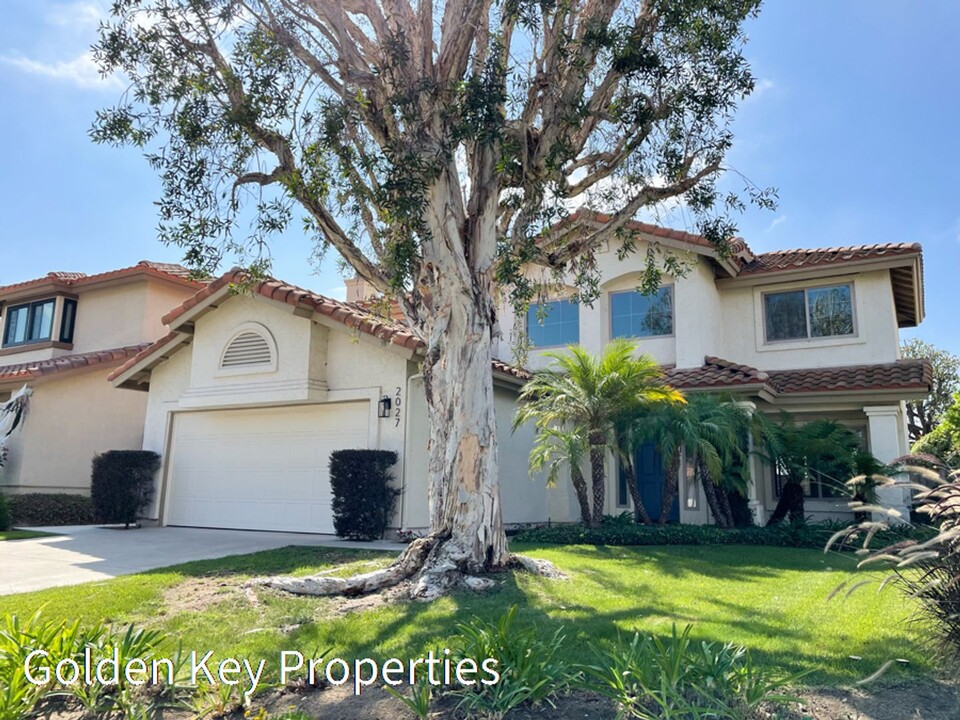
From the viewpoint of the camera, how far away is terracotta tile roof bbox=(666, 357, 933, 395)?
48.2 feet

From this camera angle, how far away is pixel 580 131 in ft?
32.6

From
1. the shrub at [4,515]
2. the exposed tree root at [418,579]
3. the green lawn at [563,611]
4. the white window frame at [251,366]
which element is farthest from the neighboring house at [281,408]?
the exposed tree root at [418,579]

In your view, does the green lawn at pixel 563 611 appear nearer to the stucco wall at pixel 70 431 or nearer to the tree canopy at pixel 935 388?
the stucco wall at pixel 70 431

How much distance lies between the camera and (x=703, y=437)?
13.2 metres

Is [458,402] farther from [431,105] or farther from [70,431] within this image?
[70,431]

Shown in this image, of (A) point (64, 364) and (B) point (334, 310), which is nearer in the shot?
(B) point (334, 310)

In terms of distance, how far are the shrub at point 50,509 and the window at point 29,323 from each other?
6.86 metres

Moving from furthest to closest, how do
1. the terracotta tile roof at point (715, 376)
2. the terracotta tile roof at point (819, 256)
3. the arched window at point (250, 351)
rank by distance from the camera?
the terracotta tile roof at point (819, 256)
the terracotta tile roof at point (715, 376)
the arched window at point (250, 351)

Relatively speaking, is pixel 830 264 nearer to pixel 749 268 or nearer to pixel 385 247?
pixel 749 268

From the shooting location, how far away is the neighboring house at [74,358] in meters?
17.8

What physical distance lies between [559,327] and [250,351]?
7.99 m

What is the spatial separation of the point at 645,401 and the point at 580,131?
563 centimetres

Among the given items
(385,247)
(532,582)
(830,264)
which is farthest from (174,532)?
(830,264)

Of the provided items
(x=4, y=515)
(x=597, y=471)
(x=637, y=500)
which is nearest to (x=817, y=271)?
(x=637, y=500)
